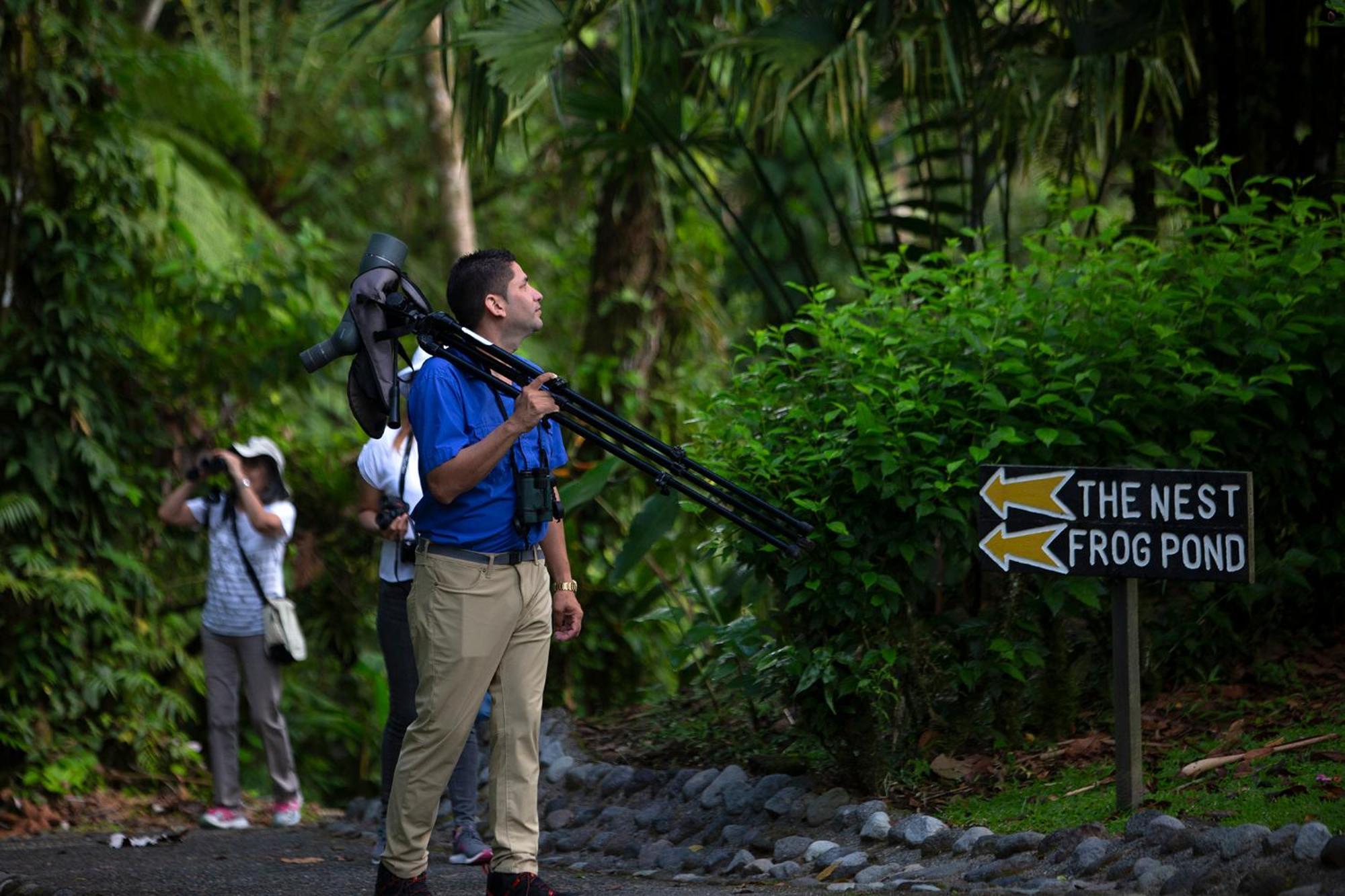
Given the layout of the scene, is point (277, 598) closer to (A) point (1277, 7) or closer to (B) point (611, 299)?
(B) point (611, 299)

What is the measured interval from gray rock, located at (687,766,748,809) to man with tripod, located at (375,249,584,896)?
6.04ft

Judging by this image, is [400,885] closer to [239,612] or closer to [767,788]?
[767,788]

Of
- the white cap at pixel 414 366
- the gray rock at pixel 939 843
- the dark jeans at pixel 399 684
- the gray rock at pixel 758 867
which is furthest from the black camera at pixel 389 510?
the gray rock at pixel 939 843

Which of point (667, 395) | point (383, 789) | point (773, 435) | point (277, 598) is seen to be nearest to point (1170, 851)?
point (773, 435)

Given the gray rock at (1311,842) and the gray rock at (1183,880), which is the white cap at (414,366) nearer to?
the gray rock at (1183,880)

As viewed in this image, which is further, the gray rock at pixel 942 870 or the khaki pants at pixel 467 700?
the gray rock at pixel 942 870

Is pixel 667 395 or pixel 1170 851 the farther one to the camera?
pixel 667 395

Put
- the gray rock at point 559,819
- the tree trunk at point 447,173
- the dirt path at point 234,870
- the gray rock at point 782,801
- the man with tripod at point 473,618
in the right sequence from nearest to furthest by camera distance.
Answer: the man with tripod at point 473,618 → the dirt path at point 234,870 → the gray rock at point 782,801 → the gray rock at point 559,819 → the tree trunk at point 447,173

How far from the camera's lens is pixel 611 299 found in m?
10.7

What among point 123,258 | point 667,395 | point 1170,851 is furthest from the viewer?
point 667,395

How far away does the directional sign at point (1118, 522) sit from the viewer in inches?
187

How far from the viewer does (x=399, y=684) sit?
18.8 ft

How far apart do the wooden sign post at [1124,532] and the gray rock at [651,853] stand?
1.87 metres

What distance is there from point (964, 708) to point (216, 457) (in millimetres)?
3897
